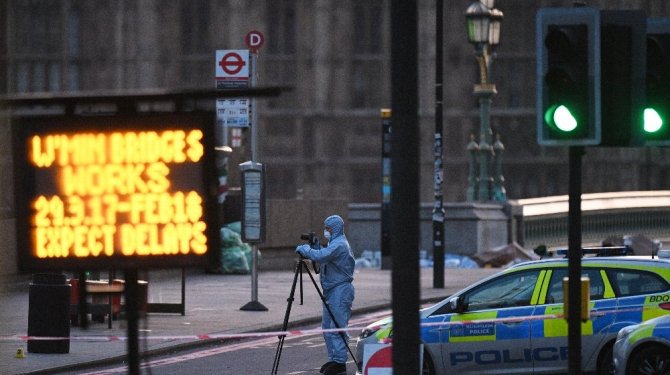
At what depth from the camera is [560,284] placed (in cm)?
1680

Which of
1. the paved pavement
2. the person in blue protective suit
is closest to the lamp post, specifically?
the paved pavement

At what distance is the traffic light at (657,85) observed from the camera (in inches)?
462

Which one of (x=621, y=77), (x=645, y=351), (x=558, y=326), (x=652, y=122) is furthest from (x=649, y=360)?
(x=621, y=77)

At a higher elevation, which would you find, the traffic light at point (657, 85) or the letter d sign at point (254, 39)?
the letter d sign at point (254, 39)

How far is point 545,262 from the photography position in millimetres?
16938

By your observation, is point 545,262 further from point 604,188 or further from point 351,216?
point 604,188

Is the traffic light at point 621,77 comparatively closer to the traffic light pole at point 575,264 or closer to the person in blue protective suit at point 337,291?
the traffic light pole at point 575,264

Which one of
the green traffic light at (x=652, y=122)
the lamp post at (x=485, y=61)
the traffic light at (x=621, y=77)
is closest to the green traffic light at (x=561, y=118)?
the traffic light at (x=621, y=77)

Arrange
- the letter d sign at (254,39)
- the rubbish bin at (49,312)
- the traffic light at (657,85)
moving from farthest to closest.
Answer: the letter d sign at (254,39) < the rubbish bin at (49,312) < the traffic light at (657,85)

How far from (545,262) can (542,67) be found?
6267mm

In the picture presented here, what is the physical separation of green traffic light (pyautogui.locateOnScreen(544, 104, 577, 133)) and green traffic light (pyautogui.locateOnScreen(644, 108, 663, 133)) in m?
1.14

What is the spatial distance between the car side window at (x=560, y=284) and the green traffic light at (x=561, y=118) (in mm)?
5978

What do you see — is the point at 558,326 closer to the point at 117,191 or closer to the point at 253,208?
the point at 117,191

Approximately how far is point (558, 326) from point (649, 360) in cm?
122
